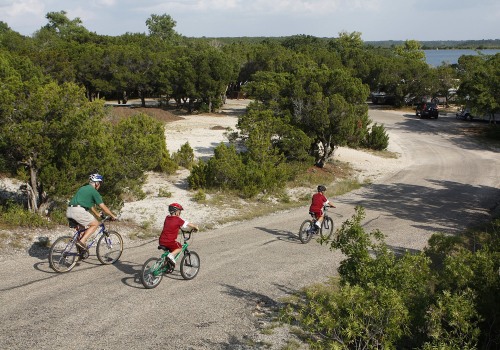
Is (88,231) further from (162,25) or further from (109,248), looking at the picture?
(162,25)

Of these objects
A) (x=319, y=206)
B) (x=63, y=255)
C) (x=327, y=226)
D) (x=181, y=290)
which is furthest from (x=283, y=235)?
(x=63, y=255)

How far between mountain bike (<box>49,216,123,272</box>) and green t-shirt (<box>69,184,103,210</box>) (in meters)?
0.39

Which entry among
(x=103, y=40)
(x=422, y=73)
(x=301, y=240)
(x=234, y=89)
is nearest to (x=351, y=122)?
(x=301, y=240)

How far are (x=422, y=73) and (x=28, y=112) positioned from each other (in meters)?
49.5

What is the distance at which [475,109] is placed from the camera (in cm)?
3688

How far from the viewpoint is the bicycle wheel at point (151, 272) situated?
8344mm

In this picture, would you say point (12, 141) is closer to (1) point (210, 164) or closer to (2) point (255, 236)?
(2) point (255, 236)

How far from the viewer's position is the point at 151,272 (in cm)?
836

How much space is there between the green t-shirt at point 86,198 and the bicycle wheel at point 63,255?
2.48 feet

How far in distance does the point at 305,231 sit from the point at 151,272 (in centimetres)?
534

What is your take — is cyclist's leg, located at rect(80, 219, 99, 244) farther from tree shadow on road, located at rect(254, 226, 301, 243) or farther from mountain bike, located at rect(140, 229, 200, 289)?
tree shadow on road, located at rect(254, 226, 301, 243)

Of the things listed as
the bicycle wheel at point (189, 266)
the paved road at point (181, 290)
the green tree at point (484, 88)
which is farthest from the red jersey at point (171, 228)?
the green tree at point (484, 88)

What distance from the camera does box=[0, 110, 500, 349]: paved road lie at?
266 inches

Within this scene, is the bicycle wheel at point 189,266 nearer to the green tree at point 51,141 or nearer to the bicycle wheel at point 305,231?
the bicycle wheel at point 305,231
